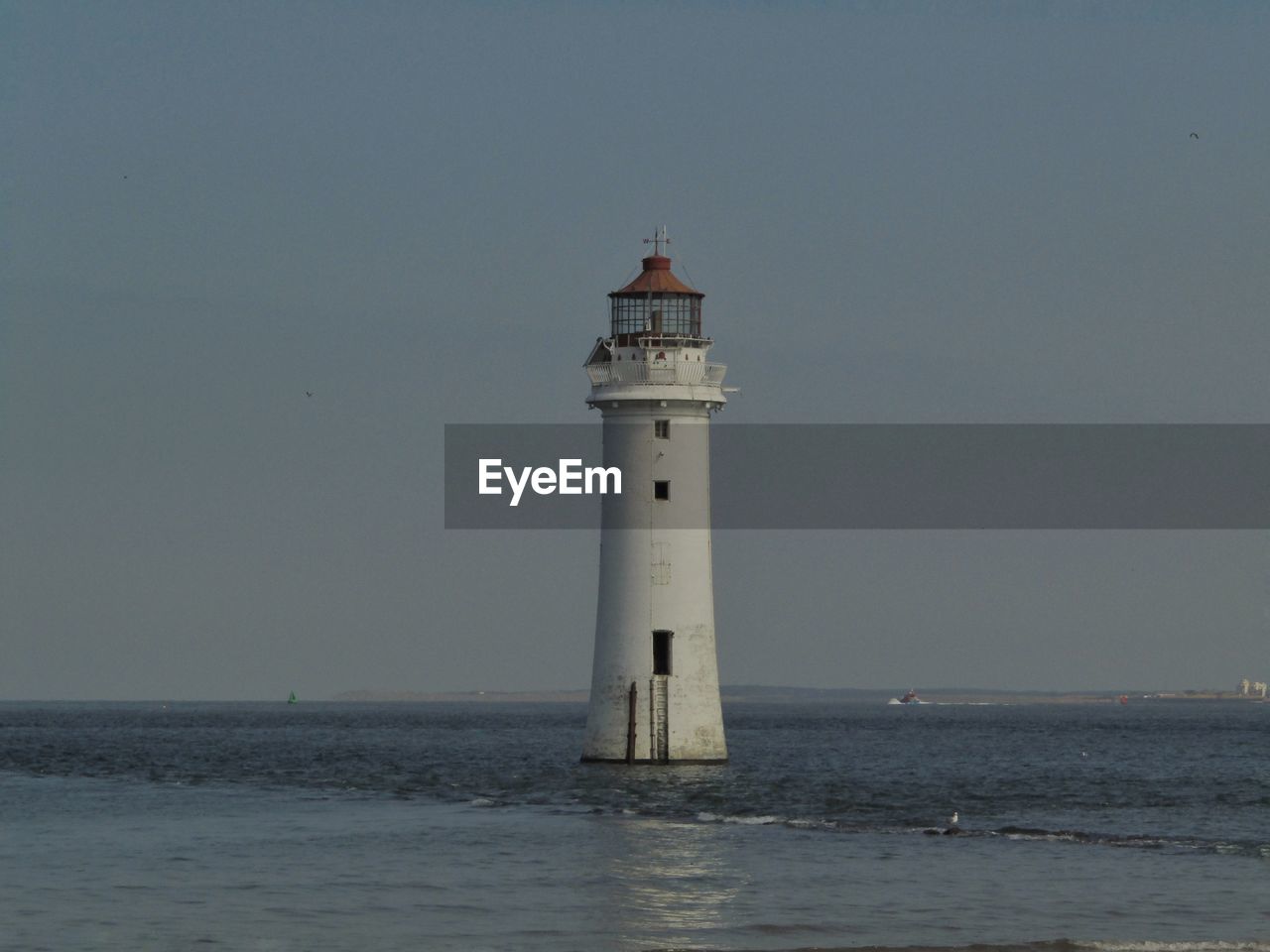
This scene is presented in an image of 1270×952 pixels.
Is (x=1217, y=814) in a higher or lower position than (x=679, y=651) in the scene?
lower

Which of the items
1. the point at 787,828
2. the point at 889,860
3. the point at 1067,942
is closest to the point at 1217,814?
the point at 787,828

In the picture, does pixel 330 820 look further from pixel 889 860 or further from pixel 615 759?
pixel 889 860

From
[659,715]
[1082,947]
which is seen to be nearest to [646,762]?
[659,715]

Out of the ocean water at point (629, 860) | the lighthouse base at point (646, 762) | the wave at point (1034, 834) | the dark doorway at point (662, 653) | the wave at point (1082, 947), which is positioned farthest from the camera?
the dark doorway at point (662, 653)

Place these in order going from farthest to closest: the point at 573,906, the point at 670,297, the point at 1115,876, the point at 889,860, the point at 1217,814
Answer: the point at 670,297 → the point at 1217,814 → the point at 889,860 → the point at 1115,876 → the point at 573,906

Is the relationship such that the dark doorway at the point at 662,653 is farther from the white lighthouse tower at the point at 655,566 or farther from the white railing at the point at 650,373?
the white railing at the point at 650,373

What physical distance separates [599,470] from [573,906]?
68.7 ft

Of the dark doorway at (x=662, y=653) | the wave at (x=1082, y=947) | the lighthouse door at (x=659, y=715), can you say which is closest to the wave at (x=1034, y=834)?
the lighthouse door at (x=659, y=715)

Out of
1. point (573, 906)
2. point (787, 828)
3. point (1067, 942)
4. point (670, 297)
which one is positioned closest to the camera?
point (1067, 942)

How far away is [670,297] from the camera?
48.8m

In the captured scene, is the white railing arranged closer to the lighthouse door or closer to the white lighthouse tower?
the white lighthouse tower

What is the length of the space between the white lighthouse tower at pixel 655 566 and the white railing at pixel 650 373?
0.08 ft

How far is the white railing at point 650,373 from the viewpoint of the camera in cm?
4706

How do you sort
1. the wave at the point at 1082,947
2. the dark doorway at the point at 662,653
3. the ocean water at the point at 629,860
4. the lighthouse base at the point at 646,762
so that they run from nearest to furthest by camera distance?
the wave at the point at 1082,947 < the ocean water at the point at 629,860 < the lighthouse base at the point at 646,762 < the dark doorway at the point at 662,653
